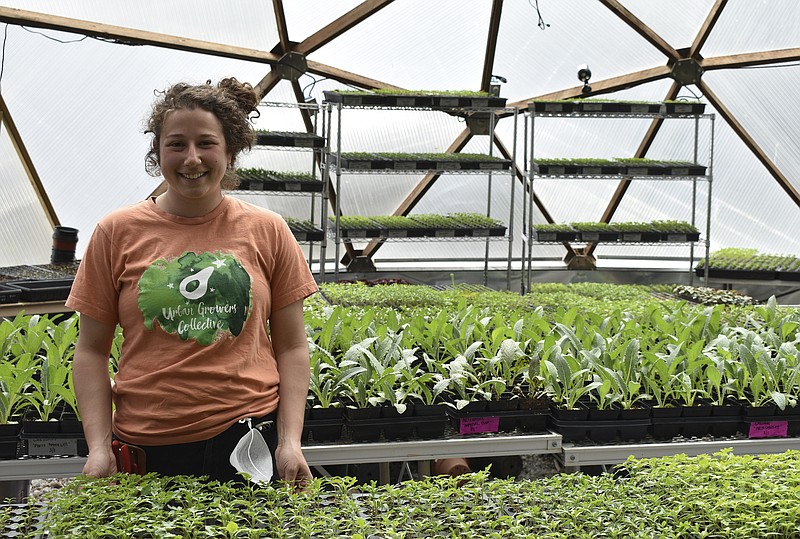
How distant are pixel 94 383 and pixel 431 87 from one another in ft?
27.6

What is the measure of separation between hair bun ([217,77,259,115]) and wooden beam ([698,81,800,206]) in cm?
867

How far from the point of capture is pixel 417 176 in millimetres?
10312

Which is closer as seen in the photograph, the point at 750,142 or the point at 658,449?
the point at 658,449

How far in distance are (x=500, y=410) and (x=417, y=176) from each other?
282 inches

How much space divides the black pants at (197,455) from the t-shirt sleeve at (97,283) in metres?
0.39

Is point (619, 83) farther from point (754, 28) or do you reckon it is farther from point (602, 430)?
point (602, 430)

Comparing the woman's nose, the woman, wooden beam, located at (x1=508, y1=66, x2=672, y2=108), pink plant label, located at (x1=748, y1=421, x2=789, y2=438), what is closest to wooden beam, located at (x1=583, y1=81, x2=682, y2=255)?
wooden beam, located at (x1=508, y1=66, x2=672, y2=108)

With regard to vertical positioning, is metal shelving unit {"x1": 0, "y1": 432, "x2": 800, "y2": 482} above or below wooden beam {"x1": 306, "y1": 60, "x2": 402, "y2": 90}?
below

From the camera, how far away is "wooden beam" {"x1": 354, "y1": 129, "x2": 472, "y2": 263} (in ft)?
33.5

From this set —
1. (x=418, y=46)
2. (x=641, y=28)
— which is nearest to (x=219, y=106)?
(x=418, y=46)

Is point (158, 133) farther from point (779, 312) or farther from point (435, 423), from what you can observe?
point (779, 312)

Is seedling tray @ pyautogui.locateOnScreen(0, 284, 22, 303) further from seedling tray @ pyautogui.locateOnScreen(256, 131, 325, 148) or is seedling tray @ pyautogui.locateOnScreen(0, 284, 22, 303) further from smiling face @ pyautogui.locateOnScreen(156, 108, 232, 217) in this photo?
smiling face @ pyautogui.locateOnScreen(156, 108, 232, 217)

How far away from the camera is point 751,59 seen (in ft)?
31.7

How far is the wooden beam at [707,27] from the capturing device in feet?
31.8
